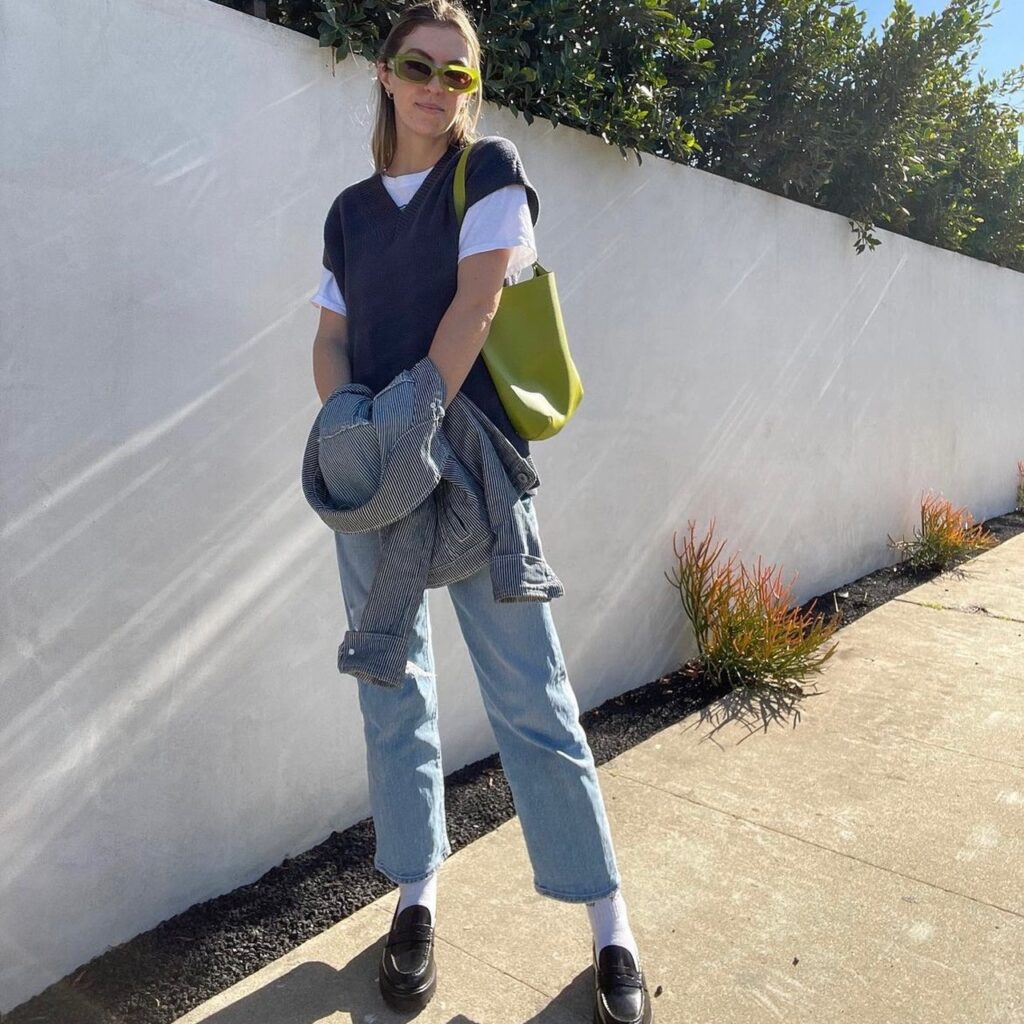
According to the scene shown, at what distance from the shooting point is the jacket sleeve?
186cm

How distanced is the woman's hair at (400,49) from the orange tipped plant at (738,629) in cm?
232

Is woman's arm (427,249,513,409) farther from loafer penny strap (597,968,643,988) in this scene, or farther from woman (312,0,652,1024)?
loafer penny strap (597,968,643,988)

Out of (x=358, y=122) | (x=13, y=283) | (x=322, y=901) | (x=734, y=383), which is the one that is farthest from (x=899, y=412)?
(x=13, y=283)

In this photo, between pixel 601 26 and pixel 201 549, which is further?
pixel 601 26

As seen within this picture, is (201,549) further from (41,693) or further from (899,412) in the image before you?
(899,412)

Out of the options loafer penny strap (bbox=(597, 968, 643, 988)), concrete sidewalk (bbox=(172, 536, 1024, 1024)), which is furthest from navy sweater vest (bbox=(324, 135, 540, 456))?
concrete sidewalk (bbox=(172, 536, 1024, 1024))

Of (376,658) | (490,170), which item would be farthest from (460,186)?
(376,658)

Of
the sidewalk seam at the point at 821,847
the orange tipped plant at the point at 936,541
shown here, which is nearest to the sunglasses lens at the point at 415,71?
the sidewalk seam at the point at 821,847

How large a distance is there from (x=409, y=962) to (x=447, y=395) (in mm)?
1157

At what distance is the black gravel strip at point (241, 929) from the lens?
2074 mm

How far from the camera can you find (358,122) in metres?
2.68

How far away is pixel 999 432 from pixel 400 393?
7018 mm

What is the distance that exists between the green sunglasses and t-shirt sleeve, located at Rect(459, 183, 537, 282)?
0.83ft

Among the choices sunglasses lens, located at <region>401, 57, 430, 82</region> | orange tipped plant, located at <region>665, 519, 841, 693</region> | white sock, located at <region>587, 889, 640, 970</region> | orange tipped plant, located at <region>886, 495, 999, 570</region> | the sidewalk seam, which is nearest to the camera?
sunglasses lens, located at <region>401, 57, 430, 82</region>
